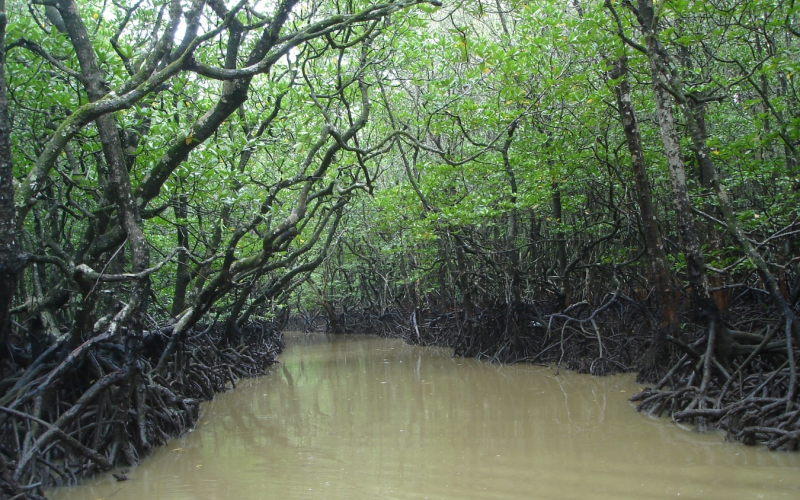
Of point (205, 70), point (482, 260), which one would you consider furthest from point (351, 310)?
point (205, 70)

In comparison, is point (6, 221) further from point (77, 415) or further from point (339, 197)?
point (339, 197)

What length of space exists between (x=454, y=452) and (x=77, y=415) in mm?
3138

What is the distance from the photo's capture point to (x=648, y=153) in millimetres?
9422

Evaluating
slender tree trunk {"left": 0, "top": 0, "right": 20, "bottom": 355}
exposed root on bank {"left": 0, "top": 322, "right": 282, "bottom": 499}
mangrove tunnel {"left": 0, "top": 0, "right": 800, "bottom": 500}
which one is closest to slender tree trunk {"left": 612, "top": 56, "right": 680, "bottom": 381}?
mangrove tunnel {"left": 0, "top": 0, "right": 800, "bottom": 500}

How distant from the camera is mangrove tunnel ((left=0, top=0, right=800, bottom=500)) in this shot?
474 cm

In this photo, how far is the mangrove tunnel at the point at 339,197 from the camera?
4.74 metres

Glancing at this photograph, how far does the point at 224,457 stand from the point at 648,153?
25.3 feet

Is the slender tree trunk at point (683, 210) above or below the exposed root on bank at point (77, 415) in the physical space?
above

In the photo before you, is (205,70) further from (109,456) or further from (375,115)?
(375,115)

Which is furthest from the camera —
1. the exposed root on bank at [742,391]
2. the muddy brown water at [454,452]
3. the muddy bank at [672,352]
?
the muddy bank at [672,352]

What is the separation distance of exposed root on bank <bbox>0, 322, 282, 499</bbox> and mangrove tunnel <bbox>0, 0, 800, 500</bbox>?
2 cm

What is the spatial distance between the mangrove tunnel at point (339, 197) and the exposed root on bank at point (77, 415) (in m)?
0.02

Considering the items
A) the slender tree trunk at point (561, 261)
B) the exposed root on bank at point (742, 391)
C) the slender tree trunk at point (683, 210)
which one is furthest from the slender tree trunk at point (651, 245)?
the slender tree trunk at point (561, 261)

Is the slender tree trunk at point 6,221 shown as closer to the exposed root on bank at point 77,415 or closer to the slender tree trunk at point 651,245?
the exposed root on bank at point 77,415
